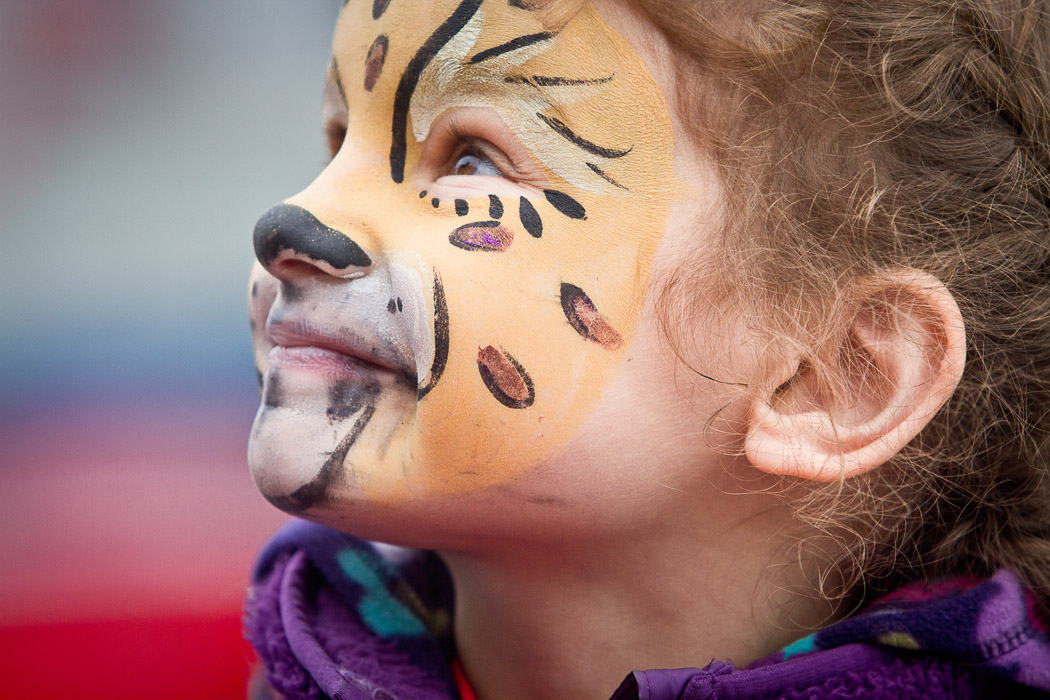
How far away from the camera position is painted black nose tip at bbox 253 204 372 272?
2.49 feet

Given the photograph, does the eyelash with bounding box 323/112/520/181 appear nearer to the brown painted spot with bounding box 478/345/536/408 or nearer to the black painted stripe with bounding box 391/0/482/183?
the black painted stripe with bounding box 391/0/482/183

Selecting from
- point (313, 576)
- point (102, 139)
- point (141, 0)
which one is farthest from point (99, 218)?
point (313, 576)

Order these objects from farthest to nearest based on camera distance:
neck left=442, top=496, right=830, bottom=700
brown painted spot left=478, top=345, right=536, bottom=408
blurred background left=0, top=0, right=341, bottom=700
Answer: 1. blurred background left=0, top=0, right=341, bottom=700
2. neck left=442, top=496, right=830, bottom=700
3. brown painted spot left=478, top=345, right=536, bottom=408

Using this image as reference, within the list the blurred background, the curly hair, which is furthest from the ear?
the blurred background

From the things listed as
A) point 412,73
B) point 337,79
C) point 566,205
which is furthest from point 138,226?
point 566,205

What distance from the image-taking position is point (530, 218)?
75cm

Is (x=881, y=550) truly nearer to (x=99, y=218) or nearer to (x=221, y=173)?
(x=221, y=173)

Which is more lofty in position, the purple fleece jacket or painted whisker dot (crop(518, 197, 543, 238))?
painted whisker dot (crop(518, 197, 543, 238))

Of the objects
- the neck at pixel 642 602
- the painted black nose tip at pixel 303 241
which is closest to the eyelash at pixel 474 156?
the painted black nose tip at pixel 303 241

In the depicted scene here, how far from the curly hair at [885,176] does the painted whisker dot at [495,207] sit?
6.2 inches

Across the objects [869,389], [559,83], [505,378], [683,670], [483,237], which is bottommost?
[683,670]

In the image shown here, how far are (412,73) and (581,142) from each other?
0.53 feet

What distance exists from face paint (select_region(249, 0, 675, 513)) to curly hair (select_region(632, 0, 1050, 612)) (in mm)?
61

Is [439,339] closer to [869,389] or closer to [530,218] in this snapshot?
[530,218]
